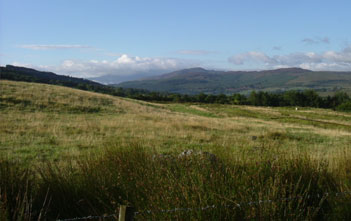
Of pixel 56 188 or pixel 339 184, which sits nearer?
pixel 56 188

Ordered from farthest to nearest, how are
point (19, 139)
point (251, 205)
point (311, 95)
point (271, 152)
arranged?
point (311, 95)
point (19, 139)
point (271, 152)
point (251, 205)

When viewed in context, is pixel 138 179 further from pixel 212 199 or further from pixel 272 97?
pixel 272 97

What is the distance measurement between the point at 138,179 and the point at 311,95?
124 metres

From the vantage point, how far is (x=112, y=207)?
495cm

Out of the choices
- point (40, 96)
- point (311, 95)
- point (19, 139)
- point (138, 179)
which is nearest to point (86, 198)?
point (138, 179)

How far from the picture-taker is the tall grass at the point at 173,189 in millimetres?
4168

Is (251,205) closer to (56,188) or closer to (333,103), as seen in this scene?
(56,188)

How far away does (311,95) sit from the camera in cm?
11781

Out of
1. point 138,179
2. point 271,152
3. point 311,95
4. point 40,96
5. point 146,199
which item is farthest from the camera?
point 311,95

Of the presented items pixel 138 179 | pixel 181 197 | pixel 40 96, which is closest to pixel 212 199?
pixel 181 197

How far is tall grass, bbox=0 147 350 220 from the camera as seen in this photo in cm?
417

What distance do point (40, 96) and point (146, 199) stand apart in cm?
3350

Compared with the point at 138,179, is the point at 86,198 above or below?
below

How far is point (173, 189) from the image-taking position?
14.0 ft
